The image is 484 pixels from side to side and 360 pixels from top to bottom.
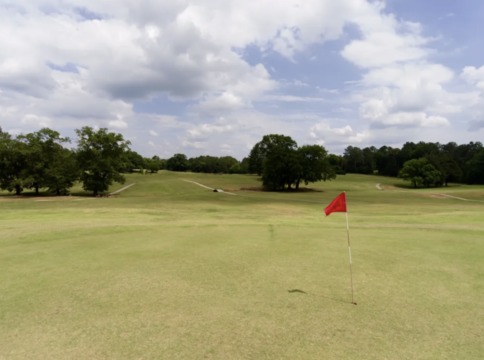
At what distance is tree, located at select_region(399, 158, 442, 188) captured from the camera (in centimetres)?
8594

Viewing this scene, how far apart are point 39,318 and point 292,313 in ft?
15.9

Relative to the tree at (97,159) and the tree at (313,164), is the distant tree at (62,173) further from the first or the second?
the tree at (313,164)

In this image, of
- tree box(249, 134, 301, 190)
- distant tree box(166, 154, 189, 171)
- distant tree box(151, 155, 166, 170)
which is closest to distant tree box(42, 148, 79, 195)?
tree box(249, 134, 301, 190)

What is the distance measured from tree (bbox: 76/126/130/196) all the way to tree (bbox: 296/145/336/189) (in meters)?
38.3

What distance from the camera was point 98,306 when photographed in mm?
6762

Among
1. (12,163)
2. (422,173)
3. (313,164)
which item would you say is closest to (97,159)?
(12,163)

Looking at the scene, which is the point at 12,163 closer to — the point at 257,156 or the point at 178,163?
the point at 257,156

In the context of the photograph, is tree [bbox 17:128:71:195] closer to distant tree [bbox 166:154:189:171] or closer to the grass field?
the grass field

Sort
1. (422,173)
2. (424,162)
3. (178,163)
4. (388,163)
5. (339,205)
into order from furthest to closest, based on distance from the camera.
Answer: (178,163), (388,163), (424,162), (422,173), (339,205)

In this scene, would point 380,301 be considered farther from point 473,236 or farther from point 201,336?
point 473,236

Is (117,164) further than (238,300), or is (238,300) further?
(117,164)

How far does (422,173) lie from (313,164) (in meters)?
35.4

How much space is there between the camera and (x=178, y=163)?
185750 mm

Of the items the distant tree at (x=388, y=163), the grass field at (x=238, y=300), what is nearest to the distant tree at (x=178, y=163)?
the distant tree at (x=388, y=163)
